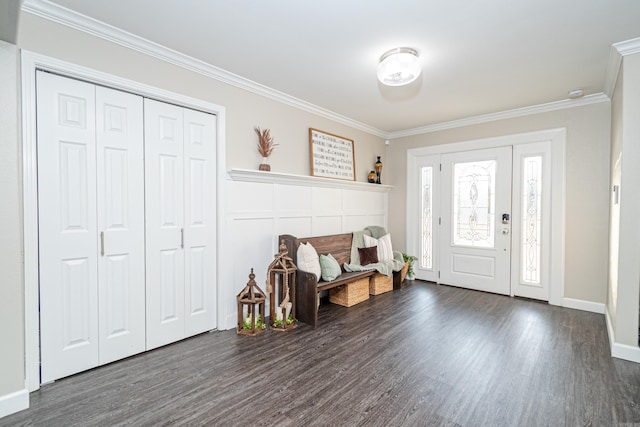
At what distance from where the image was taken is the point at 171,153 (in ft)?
9.18

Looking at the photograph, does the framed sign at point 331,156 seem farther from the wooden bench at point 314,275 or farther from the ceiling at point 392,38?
the wooden bench at point 314,275

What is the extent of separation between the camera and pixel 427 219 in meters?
5.22

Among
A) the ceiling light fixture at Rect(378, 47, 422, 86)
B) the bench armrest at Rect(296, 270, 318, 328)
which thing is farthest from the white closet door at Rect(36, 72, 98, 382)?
the ceiling light fixture at Rect(378, 47, 422, 86)

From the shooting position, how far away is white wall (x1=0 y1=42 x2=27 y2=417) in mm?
1856

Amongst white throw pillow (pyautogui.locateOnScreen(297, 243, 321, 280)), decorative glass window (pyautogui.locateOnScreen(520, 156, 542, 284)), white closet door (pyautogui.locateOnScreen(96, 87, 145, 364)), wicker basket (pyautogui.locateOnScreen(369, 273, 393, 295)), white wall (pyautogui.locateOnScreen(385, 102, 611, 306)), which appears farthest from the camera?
wicker basket (pyautogui.locateOnScreen(369, 273, 393, 295))

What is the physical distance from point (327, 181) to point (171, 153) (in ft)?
6.74

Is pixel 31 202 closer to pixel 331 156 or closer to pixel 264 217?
pixel 264 217

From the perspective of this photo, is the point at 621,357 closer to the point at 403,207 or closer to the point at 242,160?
the point at 403,207

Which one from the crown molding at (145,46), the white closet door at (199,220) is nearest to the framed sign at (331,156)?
the crown molding at (145,46)

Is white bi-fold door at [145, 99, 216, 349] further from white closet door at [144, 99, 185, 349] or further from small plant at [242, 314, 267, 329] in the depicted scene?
small plant at [242, 314, 267, 329]

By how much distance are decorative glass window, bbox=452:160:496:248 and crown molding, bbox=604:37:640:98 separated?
5.17 ft

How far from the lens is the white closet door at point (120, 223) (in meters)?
2.40

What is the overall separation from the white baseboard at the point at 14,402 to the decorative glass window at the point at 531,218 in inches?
209

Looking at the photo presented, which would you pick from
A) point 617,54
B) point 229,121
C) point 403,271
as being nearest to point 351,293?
point 403,271
